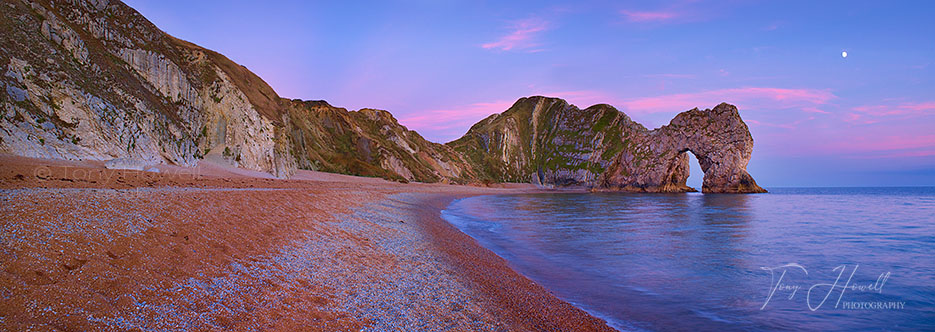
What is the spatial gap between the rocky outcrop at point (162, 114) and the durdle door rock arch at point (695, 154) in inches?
11.0

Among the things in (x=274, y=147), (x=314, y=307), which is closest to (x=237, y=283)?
(x=314, y=307)

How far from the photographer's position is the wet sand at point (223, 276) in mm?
4504

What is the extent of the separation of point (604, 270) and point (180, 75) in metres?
38.6

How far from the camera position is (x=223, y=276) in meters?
6.35

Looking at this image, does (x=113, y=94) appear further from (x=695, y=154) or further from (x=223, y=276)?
(x=695, y=154)

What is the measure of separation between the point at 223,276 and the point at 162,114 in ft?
102

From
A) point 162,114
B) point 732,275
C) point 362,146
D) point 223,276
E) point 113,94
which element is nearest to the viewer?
point 223,276

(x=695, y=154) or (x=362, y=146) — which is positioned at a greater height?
(x=695, y=154)

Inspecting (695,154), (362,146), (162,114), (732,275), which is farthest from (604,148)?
(732,275)

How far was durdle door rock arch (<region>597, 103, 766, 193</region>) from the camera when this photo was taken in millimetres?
95000

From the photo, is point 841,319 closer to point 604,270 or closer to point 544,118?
point 604,270

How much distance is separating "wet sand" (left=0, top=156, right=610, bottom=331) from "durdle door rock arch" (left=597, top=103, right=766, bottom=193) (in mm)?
100537

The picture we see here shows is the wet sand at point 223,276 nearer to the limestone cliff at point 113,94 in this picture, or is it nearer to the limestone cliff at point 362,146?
the limestone cliff at point 113,94

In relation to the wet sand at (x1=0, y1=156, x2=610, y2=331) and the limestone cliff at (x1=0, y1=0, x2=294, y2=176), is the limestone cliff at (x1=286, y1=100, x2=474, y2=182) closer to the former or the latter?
the limestone cliff at (x1=0, y1=0, x2=294, y2=176)
